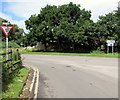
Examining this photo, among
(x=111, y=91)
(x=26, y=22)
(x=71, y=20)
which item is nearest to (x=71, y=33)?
(x=71, y=20)

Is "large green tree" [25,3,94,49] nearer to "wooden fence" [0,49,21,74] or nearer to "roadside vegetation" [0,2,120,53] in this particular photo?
"roadside vegetation" [0,2,120,53]

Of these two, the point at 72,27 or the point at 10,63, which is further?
the point at 72,27

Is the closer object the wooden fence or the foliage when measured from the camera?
the wooden fence

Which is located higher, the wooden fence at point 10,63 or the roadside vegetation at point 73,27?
the roadside vegetation at point 73,27

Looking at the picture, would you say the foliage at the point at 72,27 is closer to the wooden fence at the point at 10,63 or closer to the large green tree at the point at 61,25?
the large green tree at the point at 61,25

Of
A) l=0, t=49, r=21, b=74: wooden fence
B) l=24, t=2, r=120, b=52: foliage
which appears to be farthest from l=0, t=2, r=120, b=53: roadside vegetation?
l=0, t=49, r=21, b=74: wooden fence

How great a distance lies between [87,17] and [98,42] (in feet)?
21.5

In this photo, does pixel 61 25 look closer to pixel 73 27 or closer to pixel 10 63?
pixel 73 27

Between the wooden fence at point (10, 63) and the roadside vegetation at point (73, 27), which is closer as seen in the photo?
the wooden fence at point (10, 63)

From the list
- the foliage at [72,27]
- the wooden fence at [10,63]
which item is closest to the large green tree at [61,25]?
the foliage at [72,27]

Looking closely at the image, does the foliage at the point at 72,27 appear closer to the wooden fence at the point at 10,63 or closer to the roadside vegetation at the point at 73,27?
the roadside vegetation at the point at 73,27

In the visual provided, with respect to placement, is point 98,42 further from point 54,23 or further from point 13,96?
point 13,96

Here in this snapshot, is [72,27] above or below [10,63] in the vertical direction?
above

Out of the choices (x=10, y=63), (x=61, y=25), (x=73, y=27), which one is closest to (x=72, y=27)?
(x=73, y=27)
